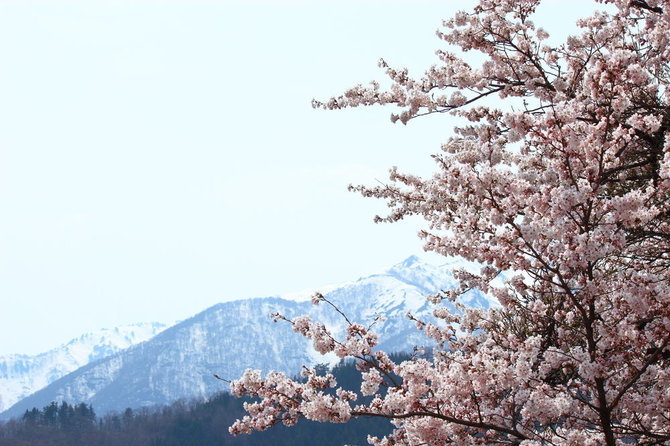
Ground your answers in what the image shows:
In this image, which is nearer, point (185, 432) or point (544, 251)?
point (544, 251)

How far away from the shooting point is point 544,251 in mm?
6180

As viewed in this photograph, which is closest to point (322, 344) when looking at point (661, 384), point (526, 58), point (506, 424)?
point (506, 424)

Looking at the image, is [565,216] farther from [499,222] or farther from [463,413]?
[463,413]

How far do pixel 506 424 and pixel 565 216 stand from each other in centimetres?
308

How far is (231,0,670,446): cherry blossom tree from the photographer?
584cm

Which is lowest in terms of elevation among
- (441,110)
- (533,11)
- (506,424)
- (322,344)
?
(506,424)

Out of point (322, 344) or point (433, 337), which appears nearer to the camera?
point (322, 344)

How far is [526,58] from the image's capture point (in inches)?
351

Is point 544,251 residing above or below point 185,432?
below

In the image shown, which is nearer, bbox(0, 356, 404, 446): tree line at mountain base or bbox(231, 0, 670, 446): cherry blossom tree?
bbox(231, 0, 670, 446): cherry blossom tree

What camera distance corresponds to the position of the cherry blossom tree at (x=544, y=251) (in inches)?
230

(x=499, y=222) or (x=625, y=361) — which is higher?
(x=499, y=222)

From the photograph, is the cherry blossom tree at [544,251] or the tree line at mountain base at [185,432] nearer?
the cherry blossom tree at [544,251]

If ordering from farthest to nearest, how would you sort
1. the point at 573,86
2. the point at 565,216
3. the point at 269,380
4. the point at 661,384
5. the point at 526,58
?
the point at 526,58 → the point at 573,86 → the point at 269,380 → the point at 661,384 → the point at 565,216
